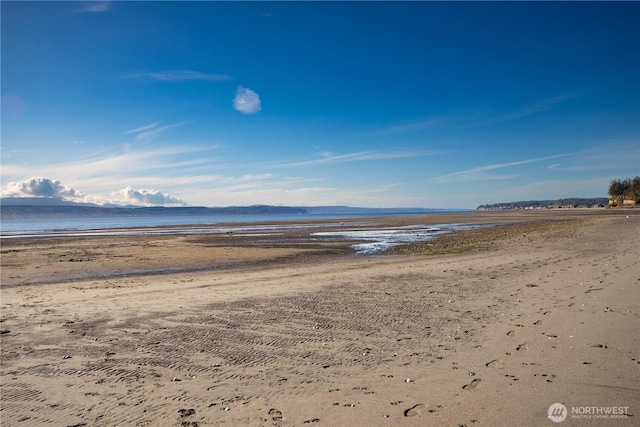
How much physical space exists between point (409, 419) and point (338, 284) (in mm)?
8656

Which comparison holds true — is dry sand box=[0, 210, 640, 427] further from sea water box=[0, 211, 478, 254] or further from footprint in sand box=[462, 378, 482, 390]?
sea water box=[0, 211, 478, 254]

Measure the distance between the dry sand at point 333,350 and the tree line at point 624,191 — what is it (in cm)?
11499

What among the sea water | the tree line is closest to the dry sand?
the sea water

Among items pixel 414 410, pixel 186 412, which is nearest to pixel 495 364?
pixel 414 410

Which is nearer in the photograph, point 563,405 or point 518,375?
point 563,405

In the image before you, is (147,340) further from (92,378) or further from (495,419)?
(495,419)

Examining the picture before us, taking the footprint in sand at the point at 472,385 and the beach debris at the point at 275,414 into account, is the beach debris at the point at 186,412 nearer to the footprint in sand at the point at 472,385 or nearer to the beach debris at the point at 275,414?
the beach debris at the point at 275,414

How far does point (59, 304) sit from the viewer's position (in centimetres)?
1173

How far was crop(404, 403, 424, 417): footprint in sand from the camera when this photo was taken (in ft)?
15.6

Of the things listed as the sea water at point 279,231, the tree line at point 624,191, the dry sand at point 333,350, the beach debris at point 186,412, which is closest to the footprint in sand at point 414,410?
the dry sand at point 333,350

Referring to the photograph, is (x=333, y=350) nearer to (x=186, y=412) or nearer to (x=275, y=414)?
(x=275, y=414)

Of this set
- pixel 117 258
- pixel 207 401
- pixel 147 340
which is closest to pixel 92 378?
pixel 147 340

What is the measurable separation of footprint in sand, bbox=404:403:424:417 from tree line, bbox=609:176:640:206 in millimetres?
126315

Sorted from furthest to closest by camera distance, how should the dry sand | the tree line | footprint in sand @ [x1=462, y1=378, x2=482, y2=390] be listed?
the tree line → footprint in sand @ [x1=462, y1=378, x2=482, y2=390] → the dry sand
